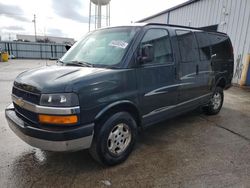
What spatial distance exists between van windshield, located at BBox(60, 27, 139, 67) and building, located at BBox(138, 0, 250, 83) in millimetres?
8219

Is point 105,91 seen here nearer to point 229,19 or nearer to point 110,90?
point 110,90

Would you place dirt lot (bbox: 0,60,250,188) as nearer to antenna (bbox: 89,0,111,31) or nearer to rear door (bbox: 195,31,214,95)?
rear door (bbox: 195,31,214,95)

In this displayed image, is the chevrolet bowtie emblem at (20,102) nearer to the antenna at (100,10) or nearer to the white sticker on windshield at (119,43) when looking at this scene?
the white sticker on windshield at (119,43)

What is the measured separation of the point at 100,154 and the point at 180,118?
2.91 m

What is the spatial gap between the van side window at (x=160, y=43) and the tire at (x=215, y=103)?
2281 mm

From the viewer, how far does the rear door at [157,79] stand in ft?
9.82

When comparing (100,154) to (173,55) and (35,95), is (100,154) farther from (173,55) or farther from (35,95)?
(173,55)

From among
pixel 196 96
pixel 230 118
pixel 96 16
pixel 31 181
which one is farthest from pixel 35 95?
pixel 96 16

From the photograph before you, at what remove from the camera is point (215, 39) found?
4.82 metres

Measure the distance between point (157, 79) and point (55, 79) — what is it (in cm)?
159

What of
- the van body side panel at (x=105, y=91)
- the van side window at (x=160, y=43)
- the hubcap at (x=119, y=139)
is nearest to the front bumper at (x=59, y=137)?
the van body side panel at (x=105, y=91)

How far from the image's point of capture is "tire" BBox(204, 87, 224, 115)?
5.03 meters

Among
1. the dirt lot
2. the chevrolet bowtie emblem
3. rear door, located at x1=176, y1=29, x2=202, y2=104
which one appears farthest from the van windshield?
the dirt lot

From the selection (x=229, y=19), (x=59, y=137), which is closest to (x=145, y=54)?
(x=59, y=137)
